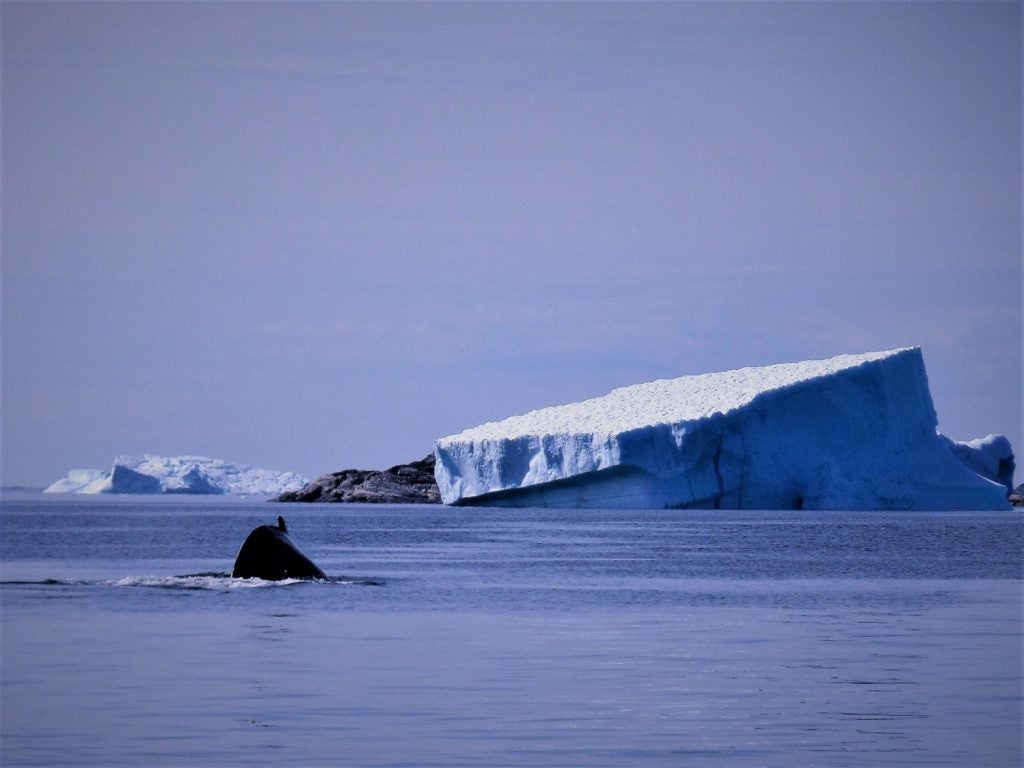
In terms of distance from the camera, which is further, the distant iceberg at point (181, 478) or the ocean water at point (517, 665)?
the distant iceberg at point (181, 478)

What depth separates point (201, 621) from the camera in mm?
13930

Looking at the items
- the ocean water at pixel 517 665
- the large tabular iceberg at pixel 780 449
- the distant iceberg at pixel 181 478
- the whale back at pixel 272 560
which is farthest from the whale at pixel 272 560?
the distant iceberg at pixel 181 478

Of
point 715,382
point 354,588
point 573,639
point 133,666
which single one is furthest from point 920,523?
point 133,666

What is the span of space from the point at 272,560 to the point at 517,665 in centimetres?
771

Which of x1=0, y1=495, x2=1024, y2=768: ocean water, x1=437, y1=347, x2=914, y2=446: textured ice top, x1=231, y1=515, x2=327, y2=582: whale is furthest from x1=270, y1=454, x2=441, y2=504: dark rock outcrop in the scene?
x1=231, y1=515, x2=327, y2=582: whale

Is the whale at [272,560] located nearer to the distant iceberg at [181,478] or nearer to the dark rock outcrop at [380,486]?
the dark rock outcrop at [380,486]

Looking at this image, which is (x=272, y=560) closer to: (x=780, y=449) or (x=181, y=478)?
(x=780, y=449)

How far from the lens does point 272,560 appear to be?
715 inches

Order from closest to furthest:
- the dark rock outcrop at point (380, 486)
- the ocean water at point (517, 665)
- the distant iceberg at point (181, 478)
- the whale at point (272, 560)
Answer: the ocean water at point (517, 665)
the whale at point (272, 560)
the dark rock outcrop at point (380, 486)
the distant iceberg at point (181, 478)

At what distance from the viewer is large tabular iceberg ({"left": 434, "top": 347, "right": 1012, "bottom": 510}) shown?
41.3 meters

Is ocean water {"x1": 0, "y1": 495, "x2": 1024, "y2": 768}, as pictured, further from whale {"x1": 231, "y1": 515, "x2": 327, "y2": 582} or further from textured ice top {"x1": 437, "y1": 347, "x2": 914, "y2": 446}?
textured ice top {"x1": 437, "y1": 347, "x2": 914, "y2": 446}

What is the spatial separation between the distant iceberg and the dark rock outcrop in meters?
34.4

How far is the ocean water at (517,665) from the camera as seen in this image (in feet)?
26.5

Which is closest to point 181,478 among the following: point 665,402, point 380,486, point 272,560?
point 380,486
